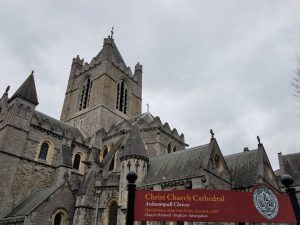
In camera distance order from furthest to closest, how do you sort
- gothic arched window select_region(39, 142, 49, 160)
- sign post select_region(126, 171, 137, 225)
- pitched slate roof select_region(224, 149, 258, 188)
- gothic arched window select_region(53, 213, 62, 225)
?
gothic arched window select_region(39, 142, 49, 160) < pitched slate roof select_region(224, 149, 258, 188) < gothic arched window select_region(53, 213, 62, 225) < sign post select_region(126, 171, 137, 225)

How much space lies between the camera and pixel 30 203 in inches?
877

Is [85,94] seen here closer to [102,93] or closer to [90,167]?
[102,93]

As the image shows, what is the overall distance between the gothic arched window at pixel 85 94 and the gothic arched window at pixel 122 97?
15.3ft

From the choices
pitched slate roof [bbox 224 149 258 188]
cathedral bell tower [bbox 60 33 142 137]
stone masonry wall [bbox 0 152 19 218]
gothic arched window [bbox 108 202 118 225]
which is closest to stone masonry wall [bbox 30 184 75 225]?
gothic arched window [bbox 108 202 118 225]

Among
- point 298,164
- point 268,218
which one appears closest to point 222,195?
point 268,218

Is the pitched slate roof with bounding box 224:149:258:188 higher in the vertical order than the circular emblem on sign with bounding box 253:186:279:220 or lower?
higher

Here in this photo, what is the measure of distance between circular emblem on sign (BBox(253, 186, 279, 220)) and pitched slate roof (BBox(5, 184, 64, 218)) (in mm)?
18624

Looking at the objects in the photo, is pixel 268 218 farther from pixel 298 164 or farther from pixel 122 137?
pixel 298 164

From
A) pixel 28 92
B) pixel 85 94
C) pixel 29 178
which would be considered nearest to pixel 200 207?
→ pixel 29 178

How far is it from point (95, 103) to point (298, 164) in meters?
28.1

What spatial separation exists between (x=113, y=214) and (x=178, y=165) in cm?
665

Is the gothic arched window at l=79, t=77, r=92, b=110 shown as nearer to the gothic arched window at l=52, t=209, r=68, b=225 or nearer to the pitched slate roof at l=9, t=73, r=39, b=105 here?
the pitched slate roof at l=9, t=73, r=39, b=105

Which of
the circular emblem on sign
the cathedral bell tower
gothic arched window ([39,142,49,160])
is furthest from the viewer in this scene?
A: the cathedral bell tower

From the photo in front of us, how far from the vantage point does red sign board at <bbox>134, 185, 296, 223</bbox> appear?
15.8 ft
